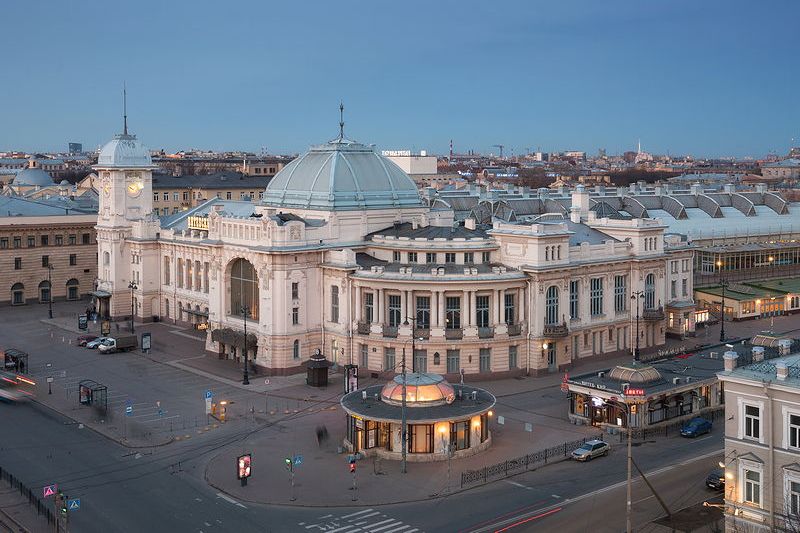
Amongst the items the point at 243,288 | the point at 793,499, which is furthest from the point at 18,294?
the point at 793,499

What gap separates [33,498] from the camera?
169 feet

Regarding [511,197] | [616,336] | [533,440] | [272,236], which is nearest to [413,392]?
[533,440]

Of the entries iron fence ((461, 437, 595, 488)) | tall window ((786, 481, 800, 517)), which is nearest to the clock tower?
iron fence ((461, 437, 595, 488))

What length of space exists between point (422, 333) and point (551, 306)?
39.3ft

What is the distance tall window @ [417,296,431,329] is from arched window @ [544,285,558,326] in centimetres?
1027

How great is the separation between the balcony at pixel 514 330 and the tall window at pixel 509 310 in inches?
21.5

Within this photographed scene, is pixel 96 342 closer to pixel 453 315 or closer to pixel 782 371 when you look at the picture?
pixel 453 315

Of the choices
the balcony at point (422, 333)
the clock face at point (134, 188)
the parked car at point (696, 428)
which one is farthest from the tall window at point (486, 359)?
the clock face at point (134, 188)

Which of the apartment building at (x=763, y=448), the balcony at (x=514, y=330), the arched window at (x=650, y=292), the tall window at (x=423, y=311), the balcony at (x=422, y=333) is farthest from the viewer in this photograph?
the arched window at (x=650, y=292)

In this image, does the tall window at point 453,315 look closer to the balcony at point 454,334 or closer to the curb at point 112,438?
the balcony at point 454,334

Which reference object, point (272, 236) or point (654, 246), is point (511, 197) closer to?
point (654, 246)

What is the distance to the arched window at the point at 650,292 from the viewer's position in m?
95.2

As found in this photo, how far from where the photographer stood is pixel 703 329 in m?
106

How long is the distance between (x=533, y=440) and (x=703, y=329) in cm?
4910
